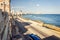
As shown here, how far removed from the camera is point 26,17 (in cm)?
383

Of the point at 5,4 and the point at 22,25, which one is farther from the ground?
the point at 5,4

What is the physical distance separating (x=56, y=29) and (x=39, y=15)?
59 centimetres

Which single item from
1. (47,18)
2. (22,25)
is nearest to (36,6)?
(47,18)

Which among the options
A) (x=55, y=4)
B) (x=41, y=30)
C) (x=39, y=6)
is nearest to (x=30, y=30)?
(x=41, y=30)

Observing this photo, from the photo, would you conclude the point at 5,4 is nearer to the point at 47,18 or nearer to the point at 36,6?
the point at 36,6

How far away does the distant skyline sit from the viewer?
3.74m

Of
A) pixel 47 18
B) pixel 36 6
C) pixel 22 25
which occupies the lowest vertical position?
pixel 22 25

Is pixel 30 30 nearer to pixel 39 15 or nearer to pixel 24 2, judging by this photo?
pixel 39 15

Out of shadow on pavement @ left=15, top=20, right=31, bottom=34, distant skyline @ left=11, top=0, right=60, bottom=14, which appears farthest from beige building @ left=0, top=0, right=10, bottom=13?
shadow on pavement @ left=15, top=20, right=31, bottom=34

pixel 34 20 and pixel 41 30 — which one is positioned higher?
pixel 34 20

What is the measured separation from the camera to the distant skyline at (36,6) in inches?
147

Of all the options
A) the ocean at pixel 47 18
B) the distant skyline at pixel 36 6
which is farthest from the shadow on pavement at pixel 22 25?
the distant skyline at pixel 36 6

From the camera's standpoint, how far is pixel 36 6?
12.5 ft

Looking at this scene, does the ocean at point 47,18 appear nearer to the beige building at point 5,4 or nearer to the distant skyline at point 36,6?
the distant skyline at point 36,6
